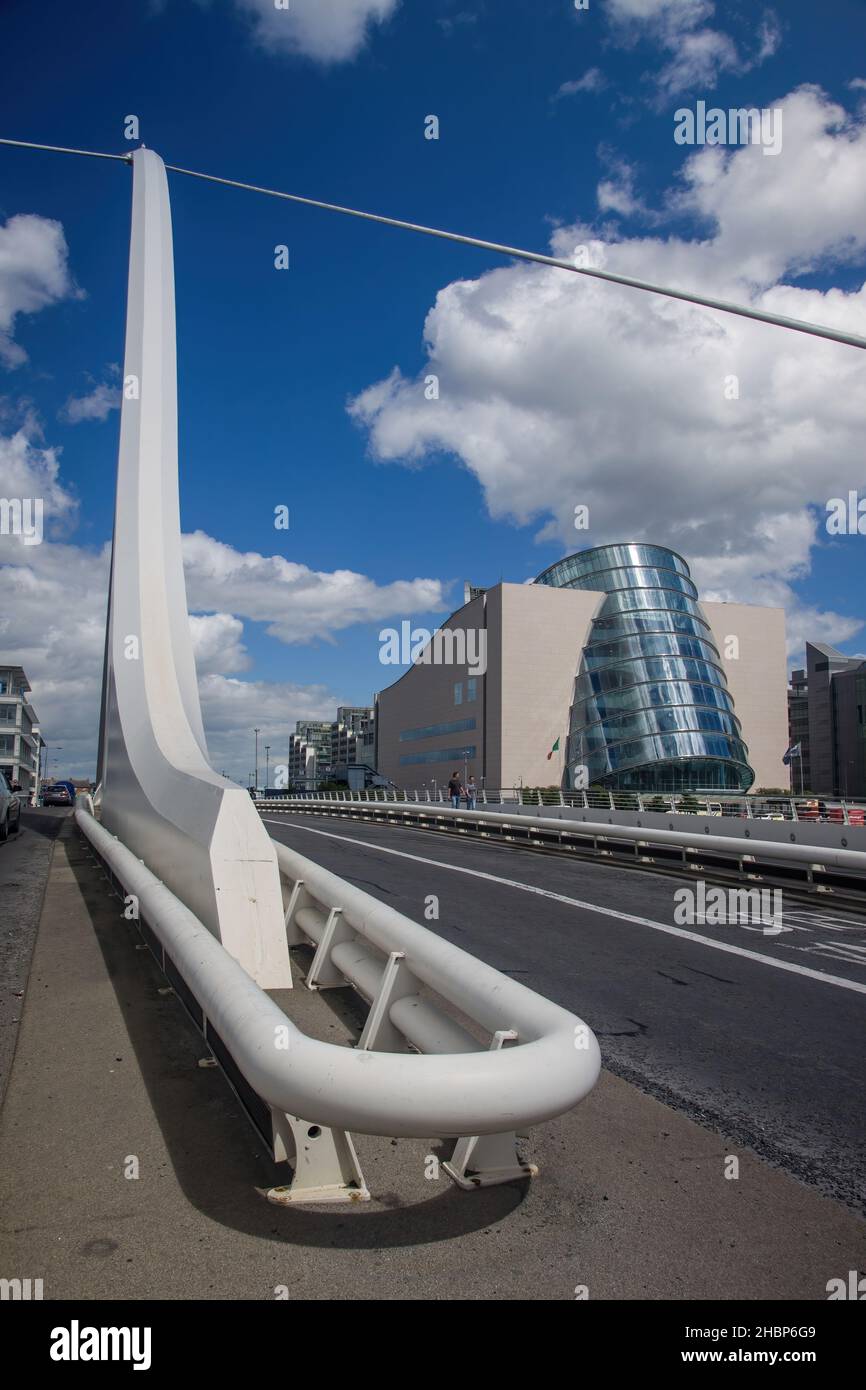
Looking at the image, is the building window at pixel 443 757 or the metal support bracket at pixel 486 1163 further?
the building window at pixel 443 757

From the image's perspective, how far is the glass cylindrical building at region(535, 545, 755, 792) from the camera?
63906 mm

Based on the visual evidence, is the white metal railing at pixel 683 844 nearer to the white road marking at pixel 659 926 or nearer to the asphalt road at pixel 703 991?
the asphalt road at pixel 703 991

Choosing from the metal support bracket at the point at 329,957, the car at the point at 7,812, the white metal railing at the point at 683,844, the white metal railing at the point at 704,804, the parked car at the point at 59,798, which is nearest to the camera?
the metal support bracket at the point at 329,957

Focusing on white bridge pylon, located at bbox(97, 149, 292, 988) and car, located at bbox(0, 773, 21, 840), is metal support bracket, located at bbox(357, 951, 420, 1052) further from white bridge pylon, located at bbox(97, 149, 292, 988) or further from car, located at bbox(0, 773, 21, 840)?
car, located at bbox(0, 773, 21, 840)

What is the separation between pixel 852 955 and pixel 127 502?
1430cm

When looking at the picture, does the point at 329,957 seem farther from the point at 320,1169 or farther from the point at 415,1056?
the point at 415,1056

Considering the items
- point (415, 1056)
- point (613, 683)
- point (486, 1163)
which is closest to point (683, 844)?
point (486, 1163)

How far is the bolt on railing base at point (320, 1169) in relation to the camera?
331cm

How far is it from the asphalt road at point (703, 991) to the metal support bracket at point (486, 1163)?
3.81 ft

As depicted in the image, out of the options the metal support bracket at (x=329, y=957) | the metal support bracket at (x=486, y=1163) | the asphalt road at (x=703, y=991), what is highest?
the metal support bracket at (x=329, y=957)

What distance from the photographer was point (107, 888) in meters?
11.7

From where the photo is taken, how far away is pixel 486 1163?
354cm

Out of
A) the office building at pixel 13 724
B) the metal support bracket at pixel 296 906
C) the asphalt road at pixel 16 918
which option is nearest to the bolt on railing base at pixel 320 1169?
the asphalt road at pixel 16 918

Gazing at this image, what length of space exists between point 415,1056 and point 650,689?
211 feet
